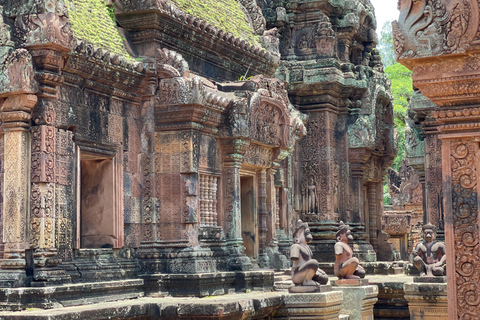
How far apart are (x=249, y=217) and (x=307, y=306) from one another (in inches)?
99.2

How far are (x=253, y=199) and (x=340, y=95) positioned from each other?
549cm

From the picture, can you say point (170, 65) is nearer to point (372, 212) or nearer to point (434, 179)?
point (434, 179)

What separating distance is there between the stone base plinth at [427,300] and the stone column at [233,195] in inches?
103

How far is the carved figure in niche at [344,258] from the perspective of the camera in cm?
1273

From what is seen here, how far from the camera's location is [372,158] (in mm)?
19438

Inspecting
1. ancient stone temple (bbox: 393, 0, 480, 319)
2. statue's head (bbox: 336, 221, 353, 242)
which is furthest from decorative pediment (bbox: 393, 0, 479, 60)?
statue's head (bbox: 336, 221, 353, 242)

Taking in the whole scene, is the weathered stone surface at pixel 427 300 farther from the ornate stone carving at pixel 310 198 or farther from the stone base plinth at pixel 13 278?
the stone base plinth at pixel 13 278

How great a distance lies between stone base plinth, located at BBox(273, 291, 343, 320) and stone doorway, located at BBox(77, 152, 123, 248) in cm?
246

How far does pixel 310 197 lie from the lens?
17453 millimetres

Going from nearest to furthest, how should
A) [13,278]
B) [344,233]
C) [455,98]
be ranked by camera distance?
[455,98], [13,278], [344,233]

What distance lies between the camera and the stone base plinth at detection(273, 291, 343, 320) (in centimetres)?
1113

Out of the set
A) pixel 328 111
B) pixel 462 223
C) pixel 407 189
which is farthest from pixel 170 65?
pixel 407 189

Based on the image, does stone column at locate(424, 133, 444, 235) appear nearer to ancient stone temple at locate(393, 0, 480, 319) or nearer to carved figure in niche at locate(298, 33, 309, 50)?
carved figure in niche at locate(298, 33, 309, 50)

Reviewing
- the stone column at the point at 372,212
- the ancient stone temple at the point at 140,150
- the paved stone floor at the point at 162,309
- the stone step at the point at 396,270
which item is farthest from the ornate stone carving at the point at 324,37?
the paved stone floor at the point at 162,309
